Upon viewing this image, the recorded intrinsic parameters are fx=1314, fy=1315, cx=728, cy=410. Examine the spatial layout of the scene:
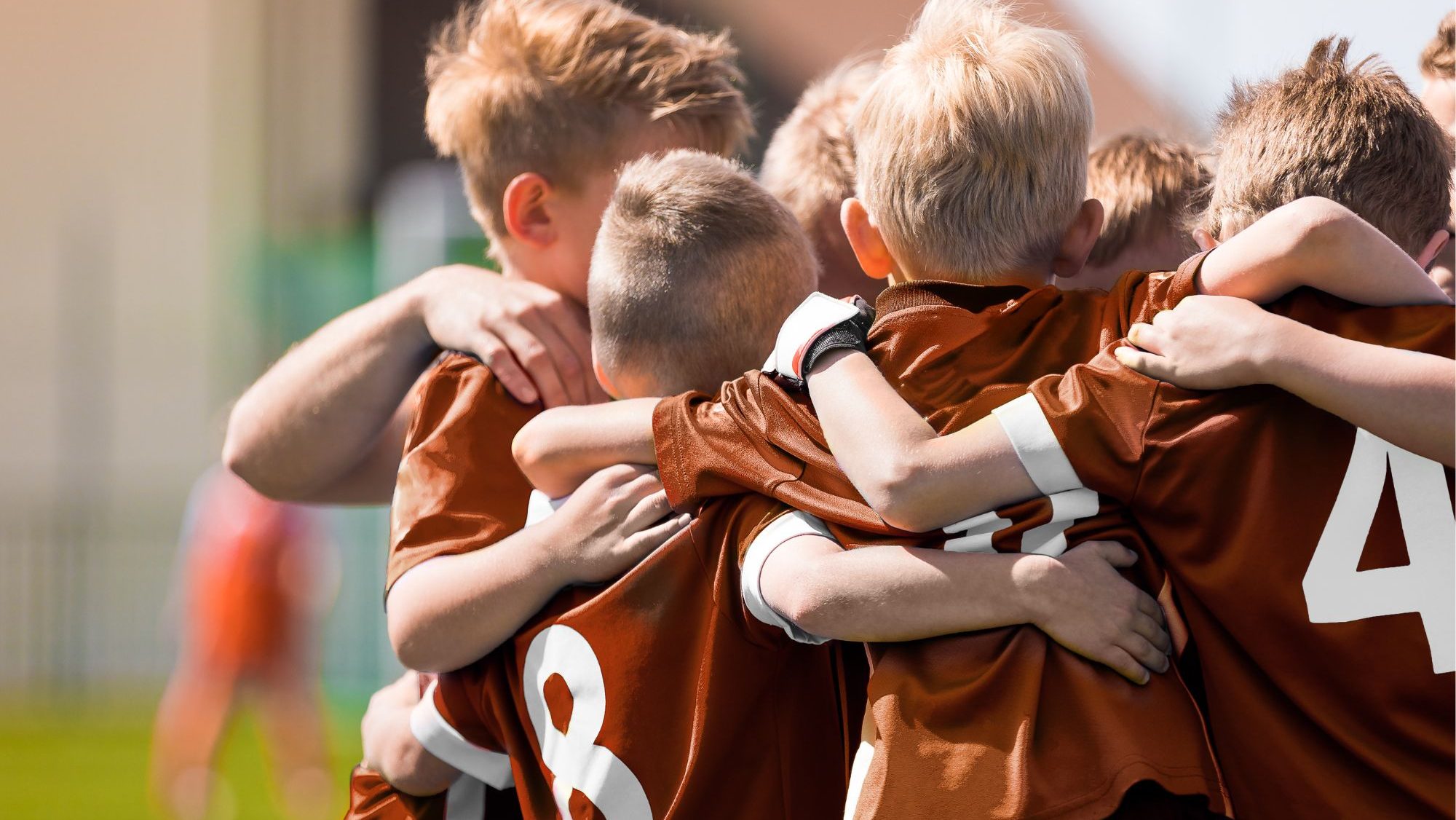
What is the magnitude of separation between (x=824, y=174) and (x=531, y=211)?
52 centimetres

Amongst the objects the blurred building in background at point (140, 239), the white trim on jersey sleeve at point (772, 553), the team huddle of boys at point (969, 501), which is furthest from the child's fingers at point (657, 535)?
the blurred building in background at point (140, 239)

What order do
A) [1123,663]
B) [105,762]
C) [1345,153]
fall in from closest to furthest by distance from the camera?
1. [1123,663]
2. [1345,153]
3. [105,762]

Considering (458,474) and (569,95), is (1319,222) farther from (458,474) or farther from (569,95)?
(569,95)

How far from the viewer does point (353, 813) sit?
1997 mm

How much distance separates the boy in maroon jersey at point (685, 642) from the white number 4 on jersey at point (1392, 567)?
0.53 metres

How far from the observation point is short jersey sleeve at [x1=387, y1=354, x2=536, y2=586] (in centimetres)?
175

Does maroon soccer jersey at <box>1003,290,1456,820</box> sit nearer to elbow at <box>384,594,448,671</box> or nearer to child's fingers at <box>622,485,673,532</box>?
child's fingers at <box>622,485,673,532</box>

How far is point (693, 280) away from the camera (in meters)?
1.65

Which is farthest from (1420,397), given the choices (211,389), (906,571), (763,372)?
(211,389)

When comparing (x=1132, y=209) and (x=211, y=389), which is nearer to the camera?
(x=1132, y=209)

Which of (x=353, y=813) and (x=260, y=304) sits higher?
(x=353, y=813)

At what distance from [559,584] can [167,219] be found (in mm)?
14428

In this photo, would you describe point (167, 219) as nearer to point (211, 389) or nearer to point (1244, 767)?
point (211, 389)

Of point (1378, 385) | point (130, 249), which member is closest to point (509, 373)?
point (1378, 385)
